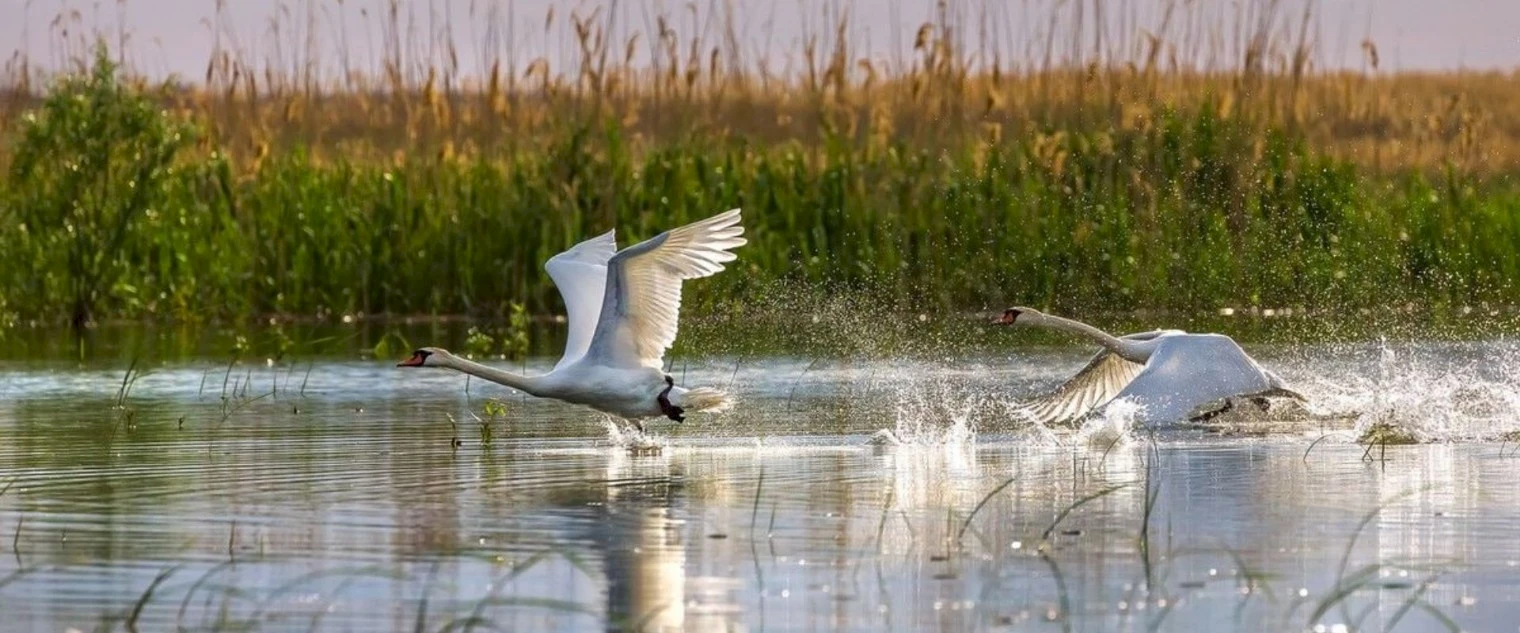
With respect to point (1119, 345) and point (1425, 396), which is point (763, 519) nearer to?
point (1119, 345)

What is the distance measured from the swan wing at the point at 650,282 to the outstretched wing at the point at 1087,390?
85.9 inches

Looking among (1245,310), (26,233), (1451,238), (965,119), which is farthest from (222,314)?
(1451,238)

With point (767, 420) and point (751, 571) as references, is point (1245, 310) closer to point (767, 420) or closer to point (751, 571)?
point (767, 420)

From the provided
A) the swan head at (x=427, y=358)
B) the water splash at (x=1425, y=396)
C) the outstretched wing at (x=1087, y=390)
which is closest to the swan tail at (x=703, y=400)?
the swan head at (x=427, y=358)

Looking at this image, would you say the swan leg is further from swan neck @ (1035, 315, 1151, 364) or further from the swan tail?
the swan tail

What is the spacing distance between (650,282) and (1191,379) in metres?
2.84

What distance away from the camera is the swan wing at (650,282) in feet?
44.6

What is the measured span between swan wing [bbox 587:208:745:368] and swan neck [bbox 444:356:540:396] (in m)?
0.40

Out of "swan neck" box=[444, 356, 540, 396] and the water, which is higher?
"swan neck" box=[444, 356, 540, 396]

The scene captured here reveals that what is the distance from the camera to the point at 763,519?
10375 mm

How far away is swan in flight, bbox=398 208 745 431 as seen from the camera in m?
13.5

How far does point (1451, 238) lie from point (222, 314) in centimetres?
1165

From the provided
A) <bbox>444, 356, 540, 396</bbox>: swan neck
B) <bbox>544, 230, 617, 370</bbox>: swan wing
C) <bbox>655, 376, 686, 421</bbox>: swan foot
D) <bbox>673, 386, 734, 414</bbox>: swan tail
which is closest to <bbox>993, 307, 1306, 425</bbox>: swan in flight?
<bbox>673, 386, 734, 414</bbox>: swan tail

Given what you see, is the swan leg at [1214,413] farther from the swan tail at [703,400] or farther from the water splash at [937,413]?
the swan tail at [703,400]
